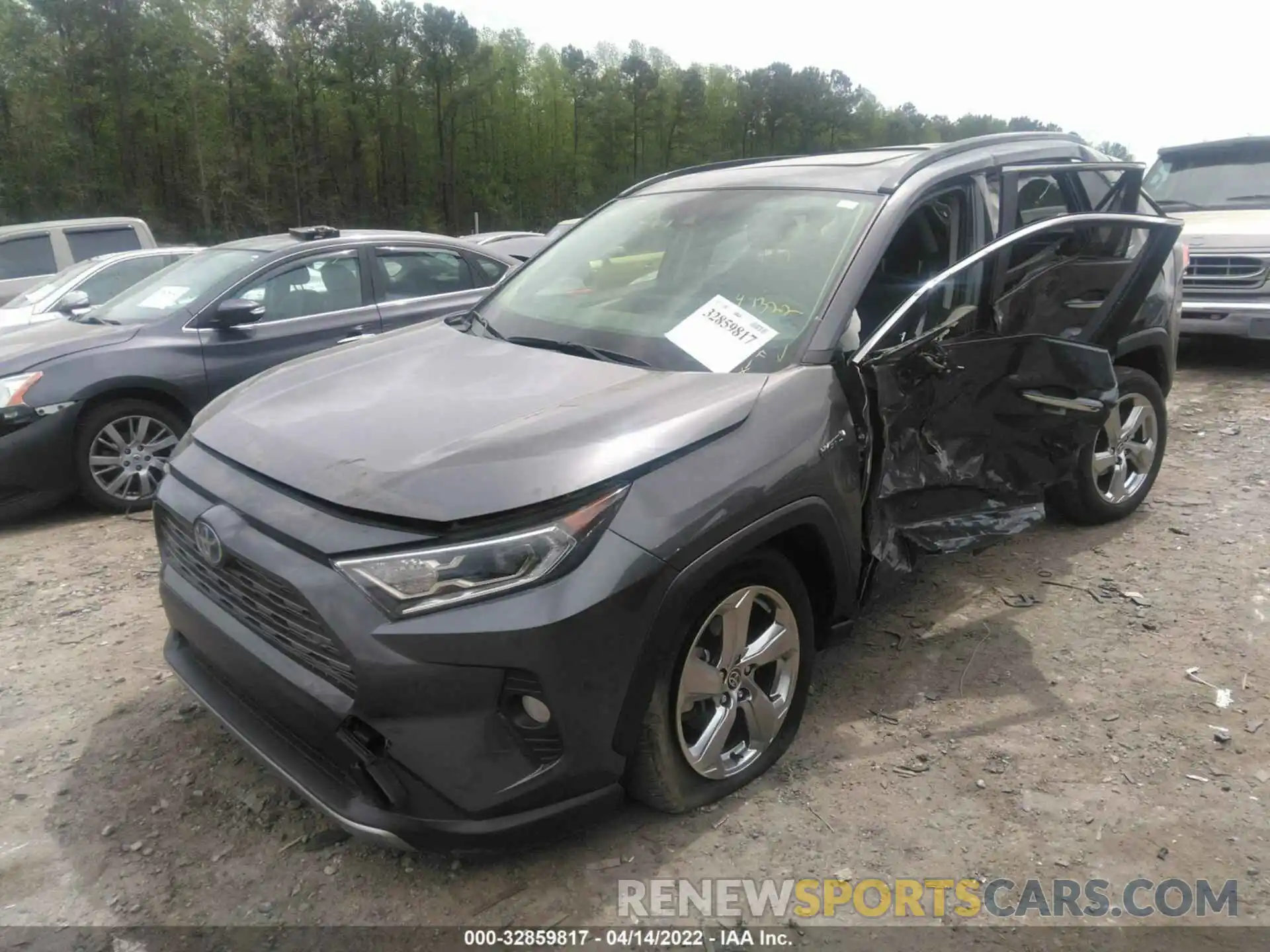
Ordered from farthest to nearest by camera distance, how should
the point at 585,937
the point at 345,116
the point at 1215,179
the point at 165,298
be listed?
the point at 345,116, the point at 1215,179, the point at 165,298, the point at 585,937

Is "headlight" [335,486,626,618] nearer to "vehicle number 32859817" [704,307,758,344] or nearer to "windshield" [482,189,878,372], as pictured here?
"windshield" [482,189,878,372]

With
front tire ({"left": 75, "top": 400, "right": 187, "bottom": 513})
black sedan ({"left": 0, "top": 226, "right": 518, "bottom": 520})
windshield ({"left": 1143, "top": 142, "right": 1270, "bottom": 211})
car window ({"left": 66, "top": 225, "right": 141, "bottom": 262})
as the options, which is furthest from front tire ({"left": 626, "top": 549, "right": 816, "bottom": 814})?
car window ({"left": 66, "top": 225, "right": 141, "bottom": 262})

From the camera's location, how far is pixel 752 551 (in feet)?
8.23

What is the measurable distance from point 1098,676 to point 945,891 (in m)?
1.39

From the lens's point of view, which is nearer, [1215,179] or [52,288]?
[1215,179]

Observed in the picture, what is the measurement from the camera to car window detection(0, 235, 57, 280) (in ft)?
34.7

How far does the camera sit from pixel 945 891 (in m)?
2.35

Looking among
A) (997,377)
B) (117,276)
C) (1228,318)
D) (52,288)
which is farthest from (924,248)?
(52,288)

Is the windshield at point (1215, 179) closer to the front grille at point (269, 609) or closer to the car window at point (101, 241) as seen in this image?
→ the front grille at point (269, 609)

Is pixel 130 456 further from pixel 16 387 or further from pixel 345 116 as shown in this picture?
pixel 345 116

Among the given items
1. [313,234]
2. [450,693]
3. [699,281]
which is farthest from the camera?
[313,234]

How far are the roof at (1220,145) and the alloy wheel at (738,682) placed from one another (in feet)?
27.9

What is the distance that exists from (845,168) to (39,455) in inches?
177

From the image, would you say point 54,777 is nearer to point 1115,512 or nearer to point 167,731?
point 167,731
